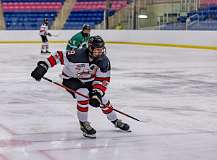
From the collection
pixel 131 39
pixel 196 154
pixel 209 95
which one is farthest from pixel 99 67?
pixel 131 39

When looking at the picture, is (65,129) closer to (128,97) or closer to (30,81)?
(128,97)

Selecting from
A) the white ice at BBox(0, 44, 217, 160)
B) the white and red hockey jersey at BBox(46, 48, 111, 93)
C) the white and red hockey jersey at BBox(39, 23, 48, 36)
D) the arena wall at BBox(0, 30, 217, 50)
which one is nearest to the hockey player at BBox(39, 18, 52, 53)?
the white and red hockey jersey at BBox(39, 23, 48, 36)

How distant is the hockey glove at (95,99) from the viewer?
4.05 metres

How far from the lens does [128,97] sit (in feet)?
22.1

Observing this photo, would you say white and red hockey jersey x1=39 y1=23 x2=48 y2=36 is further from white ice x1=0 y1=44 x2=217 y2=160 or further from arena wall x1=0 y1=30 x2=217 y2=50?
white ice x1=0 y1=44 x2=217 y2=160

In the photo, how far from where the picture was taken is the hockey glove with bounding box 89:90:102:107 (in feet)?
13.3

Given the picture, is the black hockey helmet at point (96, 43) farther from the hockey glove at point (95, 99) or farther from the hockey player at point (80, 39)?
the hockey player at point (80, 39)

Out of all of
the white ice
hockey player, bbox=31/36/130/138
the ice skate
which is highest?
hockey player, bbox=31/36/130/138

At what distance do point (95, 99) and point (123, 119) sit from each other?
3.81 ft

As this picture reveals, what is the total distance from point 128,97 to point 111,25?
60.6ft

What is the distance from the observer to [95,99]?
13.3ft

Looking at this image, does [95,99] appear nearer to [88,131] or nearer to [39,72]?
[88,131]

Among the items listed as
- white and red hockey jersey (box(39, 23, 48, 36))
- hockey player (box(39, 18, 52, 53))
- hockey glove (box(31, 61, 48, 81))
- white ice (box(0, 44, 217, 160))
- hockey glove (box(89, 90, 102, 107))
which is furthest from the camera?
white and red hockey jersey (box(39, 23, 48, 36))

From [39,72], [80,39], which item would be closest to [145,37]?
[80,39]
